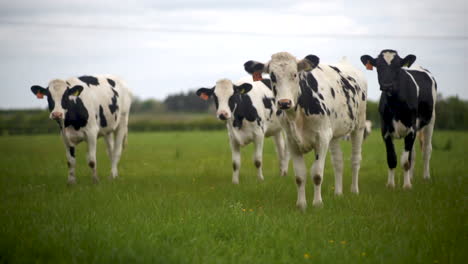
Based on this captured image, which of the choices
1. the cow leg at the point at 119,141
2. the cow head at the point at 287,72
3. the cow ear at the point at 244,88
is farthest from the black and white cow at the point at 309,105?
the cow leg at the point at 119,141

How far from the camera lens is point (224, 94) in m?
11.1

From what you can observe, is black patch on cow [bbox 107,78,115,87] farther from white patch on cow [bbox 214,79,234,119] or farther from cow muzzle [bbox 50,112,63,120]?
white patch on cow [bbox 214,79,234,119]

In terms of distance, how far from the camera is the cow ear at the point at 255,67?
777 cm

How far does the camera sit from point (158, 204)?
781cm

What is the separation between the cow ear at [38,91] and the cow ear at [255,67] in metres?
5.31

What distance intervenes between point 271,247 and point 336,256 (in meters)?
0.79

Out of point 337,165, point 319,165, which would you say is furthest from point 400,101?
point 319,165

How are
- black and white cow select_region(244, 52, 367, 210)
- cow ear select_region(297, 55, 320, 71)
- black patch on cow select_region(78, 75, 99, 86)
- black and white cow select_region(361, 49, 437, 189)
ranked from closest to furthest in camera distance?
black and white cow select_region(244, 52, 367, 210) → cow ear select_region(297, 55, 320, 71) → black and white cow select_region(361, 49, 437, 189) → black patch on cow select_region(78, 75, 99, 86)

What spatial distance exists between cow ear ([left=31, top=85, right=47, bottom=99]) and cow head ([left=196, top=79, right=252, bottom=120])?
3.53m

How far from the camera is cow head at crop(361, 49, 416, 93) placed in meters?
9.38

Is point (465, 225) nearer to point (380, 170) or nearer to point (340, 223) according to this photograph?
point (340, 223)

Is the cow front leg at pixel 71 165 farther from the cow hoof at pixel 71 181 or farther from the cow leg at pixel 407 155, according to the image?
the cow leg at pixel 407 155

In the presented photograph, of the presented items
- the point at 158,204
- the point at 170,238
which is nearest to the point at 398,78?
the point at 158,204

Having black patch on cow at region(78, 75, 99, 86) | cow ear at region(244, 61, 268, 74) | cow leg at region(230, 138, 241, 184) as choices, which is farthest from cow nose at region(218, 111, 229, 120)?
black patch on cow at region(78, 75, 99, 86)
